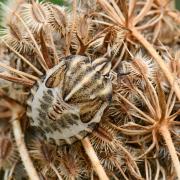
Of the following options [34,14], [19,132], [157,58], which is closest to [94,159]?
[19,132]

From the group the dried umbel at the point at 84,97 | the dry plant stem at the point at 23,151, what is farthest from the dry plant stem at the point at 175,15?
the dry plant stem at the point at 23,151

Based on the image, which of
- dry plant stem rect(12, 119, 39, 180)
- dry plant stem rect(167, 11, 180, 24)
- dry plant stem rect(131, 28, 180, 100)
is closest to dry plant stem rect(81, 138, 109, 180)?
dry plant stem rect(12, 119, 39, 180)

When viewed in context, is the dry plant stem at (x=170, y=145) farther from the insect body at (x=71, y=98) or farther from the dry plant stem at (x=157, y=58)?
the insect body at (x=71, y=98)

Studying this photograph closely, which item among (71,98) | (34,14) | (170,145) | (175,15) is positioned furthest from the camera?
(175,15)

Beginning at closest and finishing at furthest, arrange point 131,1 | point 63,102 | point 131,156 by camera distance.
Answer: point 63,102
point 131,156
point 131,1

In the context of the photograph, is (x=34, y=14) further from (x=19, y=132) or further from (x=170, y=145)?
(x=170, y=145)

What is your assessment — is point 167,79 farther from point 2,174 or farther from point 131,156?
point 2,174

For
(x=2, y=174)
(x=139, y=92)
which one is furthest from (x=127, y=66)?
(x=2, y=174)
